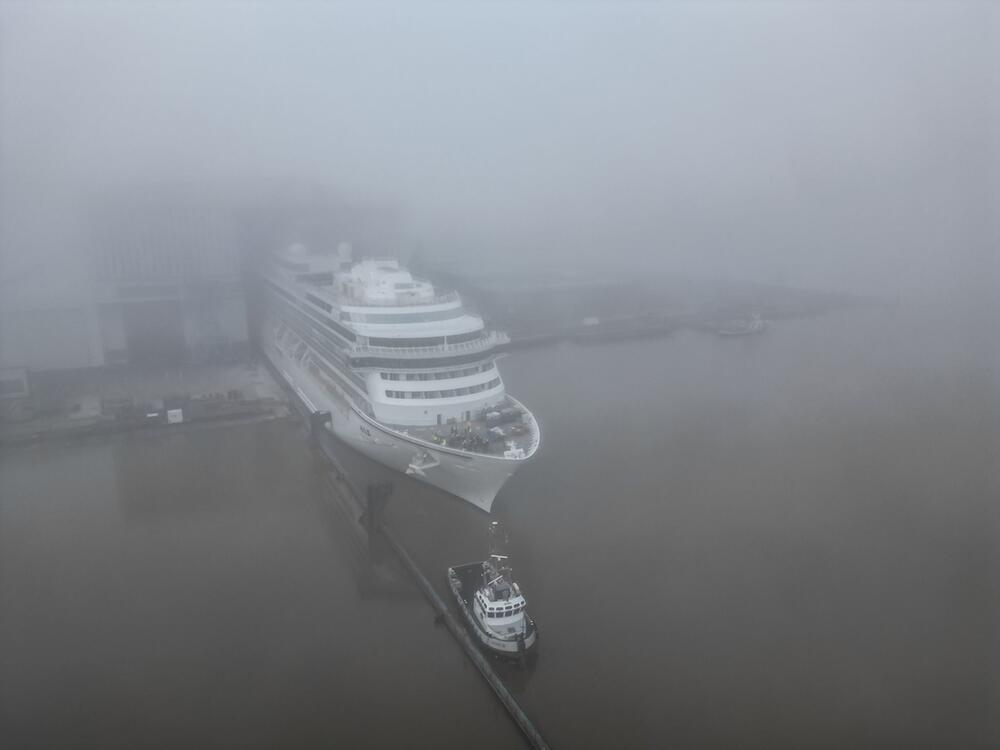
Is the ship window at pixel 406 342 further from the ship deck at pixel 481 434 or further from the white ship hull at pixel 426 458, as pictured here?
the ship deck at pixel 481 434

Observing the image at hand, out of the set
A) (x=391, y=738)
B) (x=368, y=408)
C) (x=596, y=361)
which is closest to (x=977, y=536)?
(x=391, y=738)

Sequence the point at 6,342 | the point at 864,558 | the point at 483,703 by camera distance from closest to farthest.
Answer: the point at 483,703, the point at 864,558, the point at 6,342

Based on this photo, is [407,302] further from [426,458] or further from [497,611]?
[497,611]

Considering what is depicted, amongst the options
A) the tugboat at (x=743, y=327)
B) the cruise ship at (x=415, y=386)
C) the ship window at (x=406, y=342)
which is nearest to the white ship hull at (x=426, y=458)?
the cruise ship at (x=415, y=386)

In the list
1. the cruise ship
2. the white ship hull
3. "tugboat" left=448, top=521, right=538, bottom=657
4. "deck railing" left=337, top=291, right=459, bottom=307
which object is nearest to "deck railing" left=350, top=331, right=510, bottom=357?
the cruise ship

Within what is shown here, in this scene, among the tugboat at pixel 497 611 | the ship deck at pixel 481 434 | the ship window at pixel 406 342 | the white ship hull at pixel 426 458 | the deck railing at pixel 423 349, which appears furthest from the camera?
the ship window at pixel 406 342

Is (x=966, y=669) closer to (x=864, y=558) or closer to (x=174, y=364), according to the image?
(x=864, y=558)
